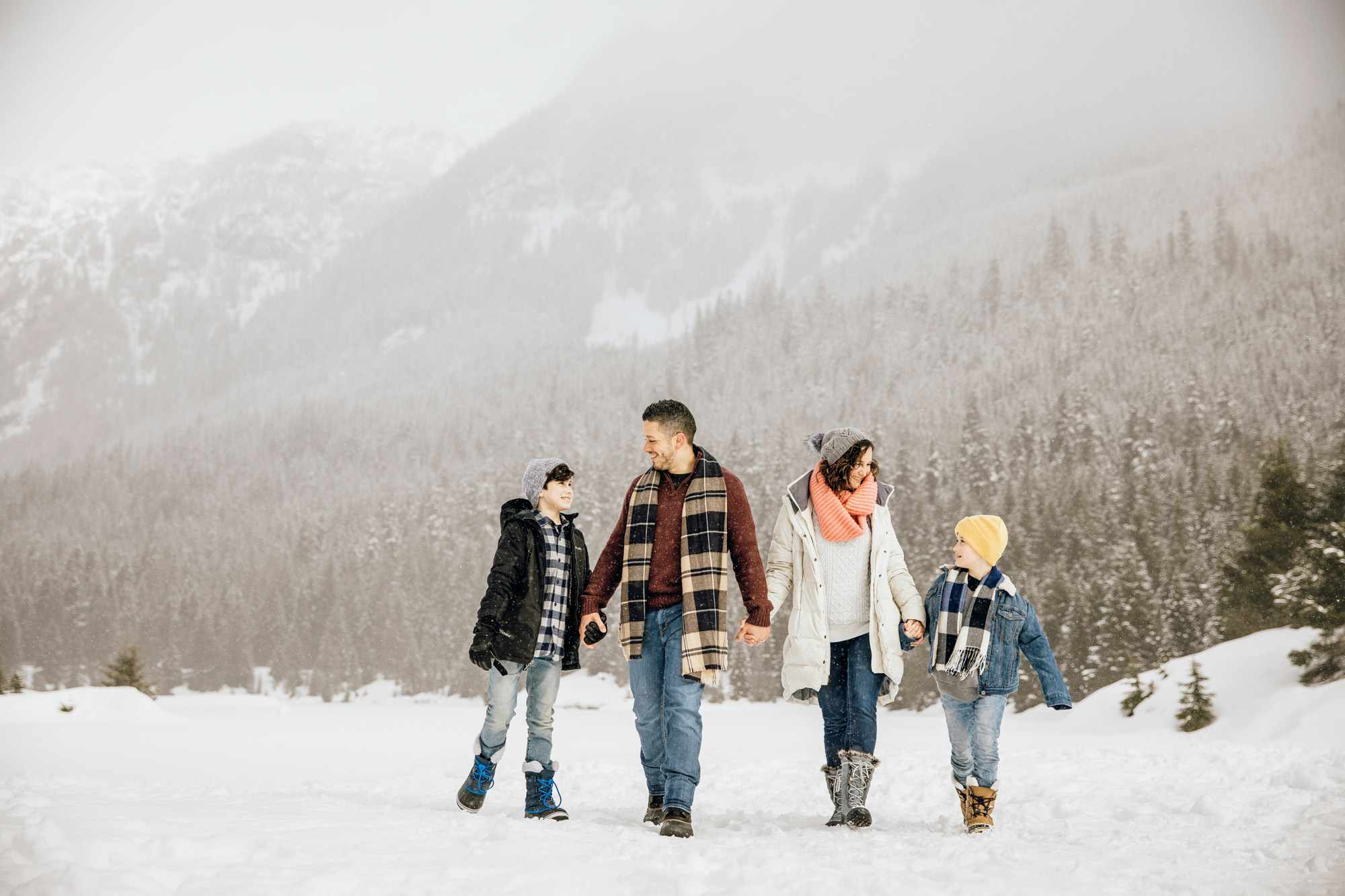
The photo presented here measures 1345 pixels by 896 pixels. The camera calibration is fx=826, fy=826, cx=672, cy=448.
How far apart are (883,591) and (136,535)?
120988mm

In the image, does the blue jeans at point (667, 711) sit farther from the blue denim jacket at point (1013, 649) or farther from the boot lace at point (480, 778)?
the blue denim jacket at point (1013, 649)

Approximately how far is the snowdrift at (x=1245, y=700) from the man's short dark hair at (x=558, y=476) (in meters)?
10.2

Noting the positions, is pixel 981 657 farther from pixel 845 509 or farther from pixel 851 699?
pixel 845 509

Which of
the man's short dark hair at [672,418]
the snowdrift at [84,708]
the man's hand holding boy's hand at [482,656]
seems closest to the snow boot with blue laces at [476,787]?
the man's hand holding boy's hand at [482,656]

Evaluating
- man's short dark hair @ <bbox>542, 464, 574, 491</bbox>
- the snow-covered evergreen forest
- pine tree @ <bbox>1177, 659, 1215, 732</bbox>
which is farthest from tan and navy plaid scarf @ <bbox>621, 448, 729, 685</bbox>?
the snow-covered evergreen forest

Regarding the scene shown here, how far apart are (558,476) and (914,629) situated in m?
2.00

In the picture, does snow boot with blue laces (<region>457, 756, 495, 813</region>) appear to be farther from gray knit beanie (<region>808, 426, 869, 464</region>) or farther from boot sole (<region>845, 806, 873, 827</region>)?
gray knit beanie (<region>808, 426, 869, 464</region>)

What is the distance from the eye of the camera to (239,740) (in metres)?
13.4

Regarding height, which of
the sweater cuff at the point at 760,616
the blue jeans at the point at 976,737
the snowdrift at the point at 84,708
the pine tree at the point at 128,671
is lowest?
the pine tree at the point at 128,671

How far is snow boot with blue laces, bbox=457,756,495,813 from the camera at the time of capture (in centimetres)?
432

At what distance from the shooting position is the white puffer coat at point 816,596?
4059 millimetres

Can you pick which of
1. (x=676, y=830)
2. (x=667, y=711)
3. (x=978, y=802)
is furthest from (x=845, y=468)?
(x=676, y=830)

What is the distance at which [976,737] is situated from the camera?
411cm

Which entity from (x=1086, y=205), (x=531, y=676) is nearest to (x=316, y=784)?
(x=531, y=676)
